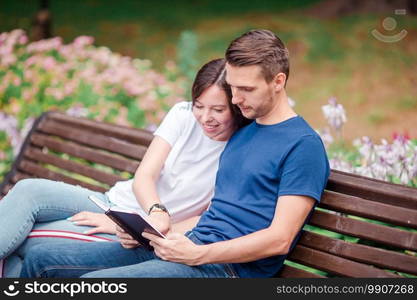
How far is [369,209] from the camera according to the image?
282cm

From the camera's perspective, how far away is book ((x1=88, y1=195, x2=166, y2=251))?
2709mm

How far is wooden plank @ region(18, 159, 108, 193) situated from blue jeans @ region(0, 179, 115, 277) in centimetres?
53

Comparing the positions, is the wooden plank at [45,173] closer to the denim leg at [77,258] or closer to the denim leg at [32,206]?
the denim leg at [32,206]

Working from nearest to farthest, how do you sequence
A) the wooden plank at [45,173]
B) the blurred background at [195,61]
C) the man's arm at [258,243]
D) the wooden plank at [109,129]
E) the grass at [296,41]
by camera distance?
the man's arm at [258,243], the wooden plank at [109,129], the wooden plank at [45,173], the blurred background at [195,61], the grass at [296,41]

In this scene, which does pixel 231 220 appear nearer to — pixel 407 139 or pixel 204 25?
pixel 407 139

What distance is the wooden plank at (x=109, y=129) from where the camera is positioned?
3861 mm

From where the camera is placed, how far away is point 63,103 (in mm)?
5648

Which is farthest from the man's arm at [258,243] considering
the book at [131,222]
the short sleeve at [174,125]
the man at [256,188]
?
the short sleeve at [174,125]

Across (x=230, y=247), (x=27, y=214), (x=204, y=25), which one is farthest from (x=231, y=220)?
(x=204, y=25)

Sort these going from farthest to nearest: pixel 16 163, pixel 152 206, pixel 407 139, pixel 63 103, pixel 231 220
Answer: pixel 63 103 → pixel 16 163 → pixel 407 139 → pixel 152 206 → pixel 231 220

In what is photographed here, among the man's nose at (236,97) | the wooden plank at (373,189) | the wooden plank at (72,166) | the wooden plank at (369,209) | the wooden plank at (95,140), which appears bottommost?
the wooden plank at (72,166)

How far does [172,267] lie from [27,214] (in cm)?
86

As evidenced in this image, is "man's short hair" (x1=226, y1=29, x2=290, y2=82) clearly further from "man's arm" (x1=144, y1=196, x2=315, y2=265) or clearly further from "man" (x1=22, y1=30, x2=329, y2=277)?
"man's arm" (x1=144, y1=196, x2=315, y2=265)

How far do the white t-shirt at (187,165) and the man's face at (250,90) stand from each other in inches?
17.7
